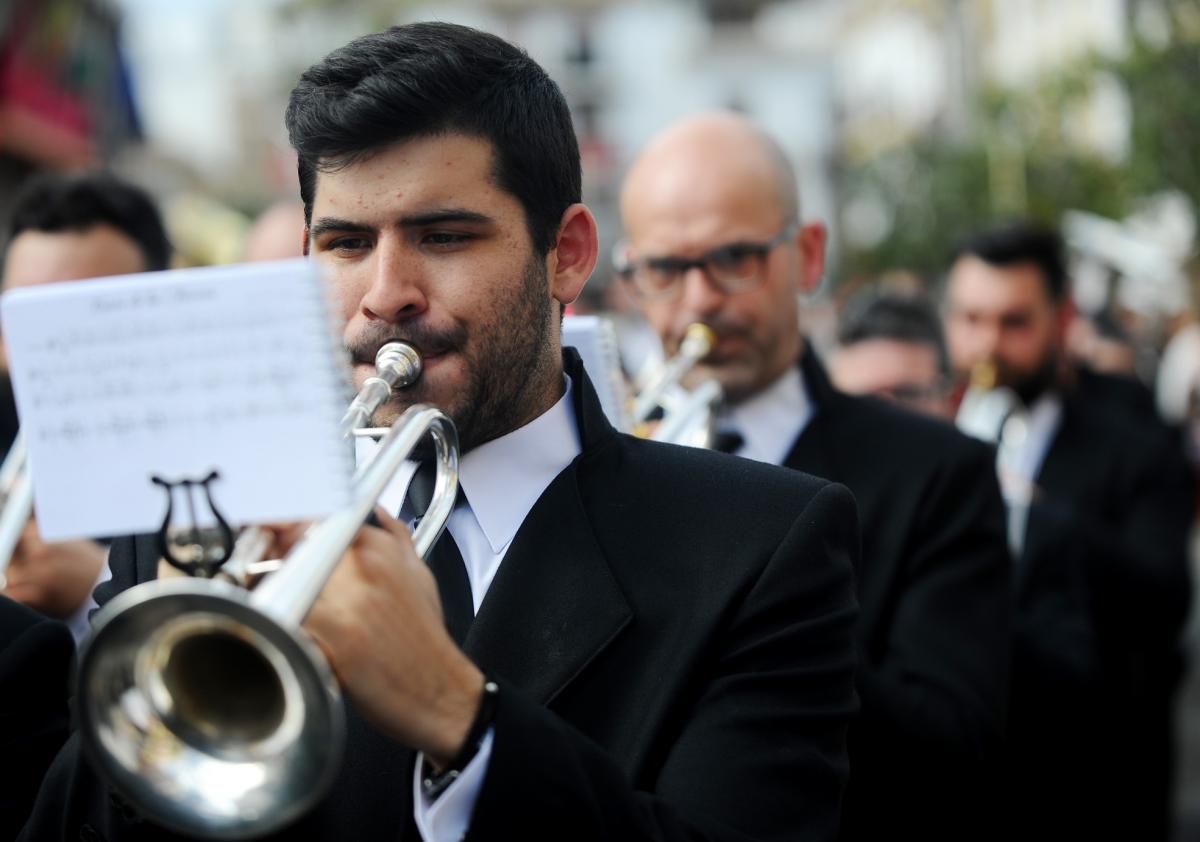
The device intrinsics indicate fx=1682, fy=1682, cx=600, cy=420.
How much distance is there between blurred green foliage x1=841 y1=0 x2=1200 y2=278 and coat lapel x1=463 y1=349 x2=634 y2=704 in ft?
29.0

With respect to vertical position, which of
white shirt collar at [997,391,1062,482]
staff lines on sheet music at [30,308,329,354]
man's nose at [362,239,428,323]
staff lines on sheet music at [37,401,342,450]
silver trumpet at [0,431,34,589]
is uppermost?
staff lines on sheet music at [30,308,329,354]

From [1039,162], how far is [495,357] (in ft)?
55.7

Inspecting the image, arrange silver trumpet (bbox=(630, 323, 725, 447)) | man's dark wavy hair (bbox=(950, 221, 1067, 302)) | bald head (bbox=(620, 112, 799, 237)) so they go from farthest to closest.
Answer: man's dark wavy hair (bbox=(950, 221, 1067, 302))
bald head (bbox=(620, 112, 799, 237))
silver trumpet (bbox=(630, 323, 725, 447))

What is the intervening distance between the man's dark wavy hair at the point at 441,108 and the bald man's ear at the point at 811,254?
6.05ft

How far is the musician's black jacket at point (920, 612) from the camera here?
3410 mm

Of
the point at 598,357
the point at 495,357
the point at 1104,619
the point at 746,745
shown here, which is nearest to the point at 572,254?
the point at 495,357

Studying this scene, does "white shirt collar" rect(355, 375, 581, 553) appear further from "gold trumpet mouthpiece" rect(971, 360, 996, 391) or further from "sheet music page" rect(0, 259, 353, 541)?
"gold trumpet mouthpiece" rect(971, 360, 996, 391)

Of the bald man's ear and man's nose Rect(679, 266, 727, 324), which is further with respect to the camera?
the bald man's ear

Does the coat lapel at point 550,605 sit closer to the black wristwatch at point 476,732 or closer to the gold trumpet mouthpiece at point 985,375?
the black wristwatch at point 476,732

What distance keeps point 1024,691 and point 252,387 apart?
3.39m

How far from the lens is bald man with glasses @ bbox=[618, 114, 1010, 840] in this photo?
3.46 m

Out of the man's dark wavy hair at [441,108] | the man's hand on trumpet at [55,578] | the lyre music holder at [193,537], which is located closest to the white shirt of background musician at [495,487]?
the man's dark wavy hair at [441,108]

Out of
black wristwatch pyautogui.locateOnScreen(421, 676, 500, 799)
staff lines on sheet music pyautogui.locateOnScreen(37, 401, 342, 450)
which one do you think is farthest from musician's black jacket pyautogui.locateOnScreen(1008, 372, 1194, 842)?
staff lines on sheet music pyautogui.locateOnScreen(37, 401, 342, 450)

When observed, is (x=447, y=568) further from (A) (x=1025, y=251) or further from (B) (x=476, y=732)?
(A) (x=1025, y=251)
